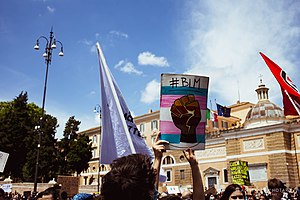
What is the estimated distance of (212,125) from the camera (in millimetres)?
51844

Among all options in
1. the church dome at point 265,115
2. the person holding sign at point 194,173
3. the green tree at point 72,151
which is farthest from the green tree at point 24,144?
the person holding sign at point 194,173

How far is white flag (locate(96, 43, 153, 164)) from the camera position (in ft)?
18.2

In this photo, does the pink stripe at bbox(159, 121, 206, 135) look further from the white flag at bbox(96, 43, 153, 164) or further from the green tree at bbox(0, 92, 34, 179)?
the green tree at bbox(0, 92, 34, 179)

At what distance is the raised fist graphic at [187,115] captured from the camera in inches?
161

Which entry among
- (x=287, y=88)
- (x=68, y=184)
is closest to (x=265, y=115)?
(x=68, y=184)

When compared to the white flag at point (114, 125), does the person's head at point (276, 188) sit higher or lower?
lower

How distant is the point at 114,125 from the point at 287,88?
14.6 ft

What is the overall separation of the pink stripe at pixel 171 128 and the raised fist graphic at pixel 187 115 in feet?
0.13

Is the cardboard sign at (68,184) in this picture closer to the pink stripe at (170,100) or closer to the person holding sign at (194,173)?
the pink stripe at (170,100)

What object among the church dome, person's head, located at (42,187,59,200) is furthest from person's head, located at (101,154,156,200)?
the church dome

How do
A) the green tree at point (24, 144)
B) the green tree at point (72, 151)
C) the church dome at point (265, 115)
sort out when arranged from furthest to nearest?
the green tree at point (72, 151) < the green tree at point (24, 144) < the church dome at point (265, 115)

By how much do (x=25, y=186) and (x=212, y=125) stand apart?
28804mm

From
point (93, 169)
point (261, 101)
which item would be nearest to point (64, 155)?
point (93, 169)

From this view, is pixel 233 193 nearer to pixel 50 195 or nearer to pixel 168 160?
pixel 50 195
